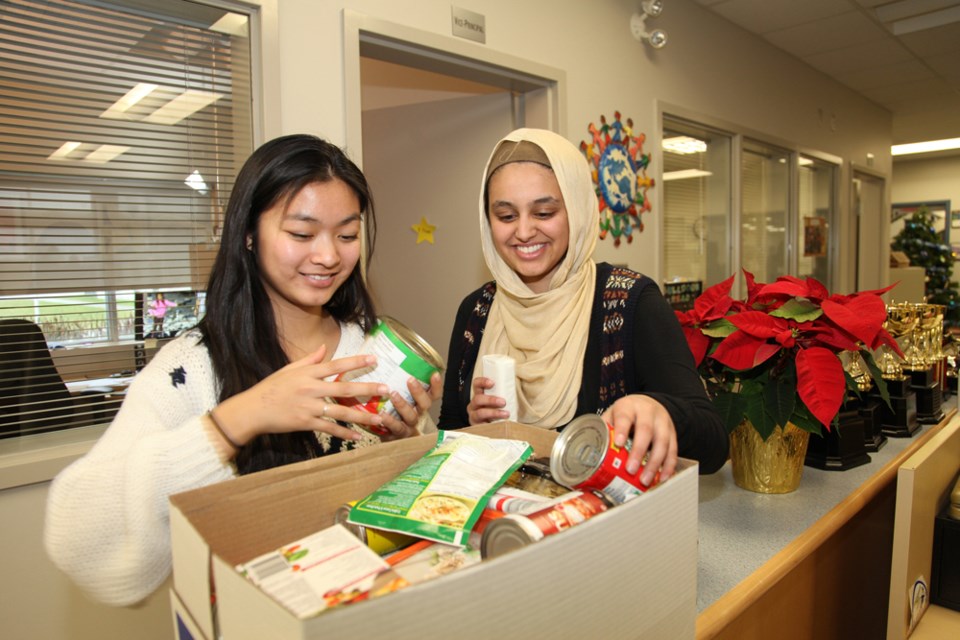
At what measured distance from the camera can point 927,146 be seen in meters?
8.39

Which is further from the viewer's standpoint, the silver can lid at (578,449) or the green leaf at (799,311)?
the green leaf at (799,311)

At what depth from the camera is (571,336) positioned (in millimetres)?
1213

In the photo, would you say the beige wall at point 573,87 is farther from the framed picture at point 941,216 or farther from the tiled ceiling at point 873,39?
the framed picture at point 941,216

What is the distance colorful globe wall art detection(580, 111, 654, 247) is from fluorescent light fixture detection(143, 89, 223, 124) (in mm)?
1685

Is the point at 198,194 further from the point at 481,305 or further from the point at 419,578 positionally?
the point at 419,578

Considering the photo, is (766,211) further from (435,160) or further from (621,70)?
(435,160)

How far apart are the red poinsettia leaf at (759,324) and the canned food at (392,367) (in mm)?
686

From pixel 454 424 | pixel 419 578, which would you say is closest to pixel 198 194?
pixel 454 424

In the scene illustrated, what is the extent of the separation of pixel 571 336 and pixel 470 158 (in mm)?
1989

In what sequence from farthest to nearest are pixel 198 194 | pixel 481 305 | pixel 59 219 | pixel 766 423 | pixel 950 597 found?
pixel 198 194 → pixel 59 219 → pixel 481 305 → pixel 950 597 → pixel 766 423

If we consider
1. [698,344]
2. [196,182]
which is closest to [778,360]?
[698,344]

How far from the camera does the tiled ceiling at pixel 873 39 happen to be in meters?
3.79

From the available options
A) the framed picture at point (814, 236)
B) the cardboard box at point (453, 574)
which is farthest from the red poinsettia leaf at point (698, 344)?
the framed picture at point (814, 236)

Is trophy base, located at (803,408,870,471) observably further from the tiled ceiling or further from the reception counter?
the tiled ceiling
